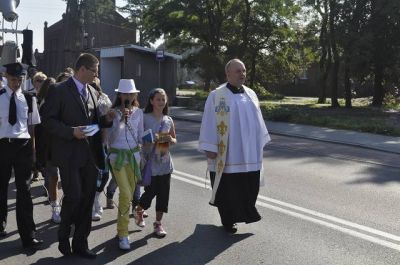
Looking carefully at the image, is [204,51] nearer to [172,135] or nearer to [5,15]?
[5,15]

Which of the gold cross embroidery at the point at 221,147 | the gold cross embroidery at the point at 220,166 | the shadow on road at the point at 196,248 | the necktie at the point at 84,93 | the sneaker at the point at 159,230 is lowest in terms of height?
the shadow on road at the point at 196,248

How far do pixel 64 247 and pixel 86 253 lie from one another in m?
0.21

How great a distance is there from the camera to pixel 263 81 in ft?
141

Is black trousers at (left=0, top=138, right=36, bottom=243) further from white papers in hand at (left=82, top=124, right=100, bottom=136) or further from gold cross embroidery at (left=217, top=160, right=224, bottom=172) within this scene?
gold cross embroidery at (left=217, top=160, right=224, bottom=172)

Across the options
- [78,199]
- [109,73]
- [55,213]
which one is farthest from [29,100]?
[109,73]

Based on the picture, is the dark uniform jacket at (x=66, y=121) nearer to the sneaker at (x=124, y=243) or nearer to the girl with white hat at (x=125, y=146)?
the girl with white hat at (x=125, y=146)

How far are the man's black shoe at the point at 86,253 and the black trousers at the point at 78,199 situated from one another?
4cm

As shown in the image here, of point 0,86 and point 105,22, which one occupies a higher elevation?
point 105,22

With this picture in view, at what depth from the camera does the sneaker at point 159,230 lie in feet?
19.5

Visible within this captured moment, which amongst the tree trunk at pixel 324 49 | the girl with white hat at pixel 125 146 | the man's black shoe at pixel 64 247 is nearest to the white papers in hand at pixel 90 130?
the girl with white hat at pixel 125 146

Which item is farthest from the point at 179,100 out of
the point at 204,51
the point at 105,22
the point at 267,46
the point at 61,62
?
the point at 105,22

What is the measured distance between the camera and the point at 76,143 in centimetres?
497

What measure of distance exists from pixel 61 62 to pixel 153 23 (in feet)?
96.5

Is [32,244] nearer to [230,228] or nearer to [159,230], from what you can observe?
[159,230]
